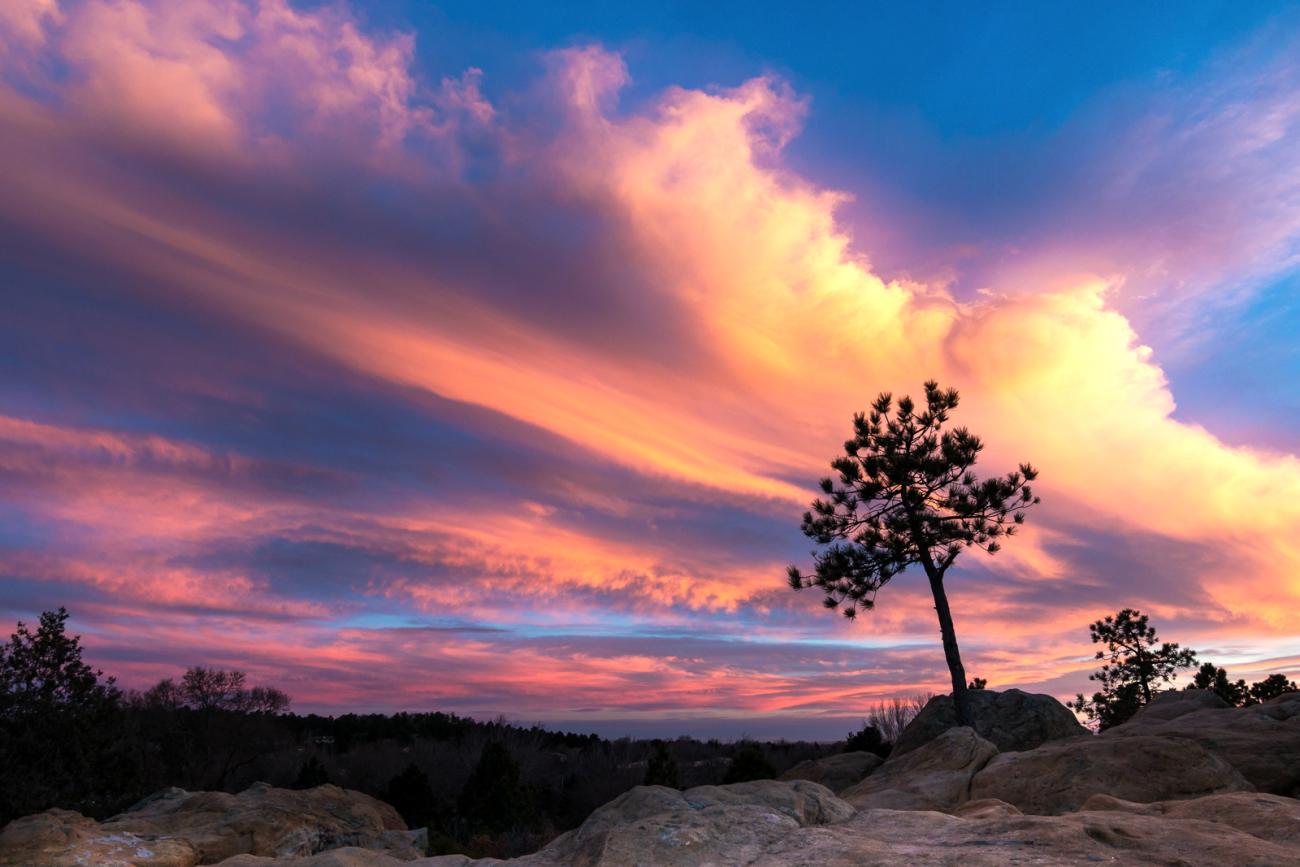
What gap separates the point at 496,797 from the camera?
4784 cm

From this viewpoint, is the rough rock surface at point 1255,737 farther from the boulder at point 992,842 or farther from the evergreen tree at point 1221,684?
the evergreen tree at point 1221,684

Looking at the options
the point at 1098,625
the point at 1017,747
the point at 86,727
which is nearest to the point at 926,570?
the point at 1017,747

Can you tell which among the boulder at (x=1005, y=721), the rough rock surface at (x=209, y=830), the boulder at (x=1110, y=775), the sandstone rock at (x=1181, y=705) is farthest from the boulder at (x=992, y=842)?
the boulder at (x=1005, y=721)

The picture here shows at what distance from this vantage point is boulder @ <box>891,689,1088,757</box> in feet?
99.1

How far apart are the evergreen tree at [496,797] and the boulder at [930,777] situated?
3163 centimetres

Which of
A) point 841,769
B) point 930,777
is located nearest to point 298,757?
point 841,769

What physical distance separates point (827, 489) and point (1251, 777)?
56.5 feet

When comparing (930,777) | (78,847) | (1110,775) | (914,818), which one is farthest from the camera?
(930,777)

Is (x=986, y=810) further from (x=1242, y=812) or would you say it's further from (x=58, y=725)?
(x=58, y=725)

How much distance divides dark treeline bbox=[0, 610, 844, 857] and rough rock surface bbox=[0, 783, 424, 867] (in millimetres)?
7237

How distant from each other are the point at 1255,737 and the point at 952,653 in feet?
40.3

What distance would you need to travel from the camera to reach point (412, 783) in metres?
50.0

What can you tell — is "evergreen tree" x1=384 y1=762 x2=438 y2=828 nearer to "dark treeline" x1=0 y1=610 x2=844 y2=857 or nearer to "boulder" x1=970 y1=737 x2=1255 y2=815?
"dark treeline" x1=0 y1=610 x2=844 y2=857

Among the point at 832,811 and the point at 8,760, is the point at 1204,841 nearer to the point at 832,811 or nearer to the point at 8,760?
the point at 832,811
